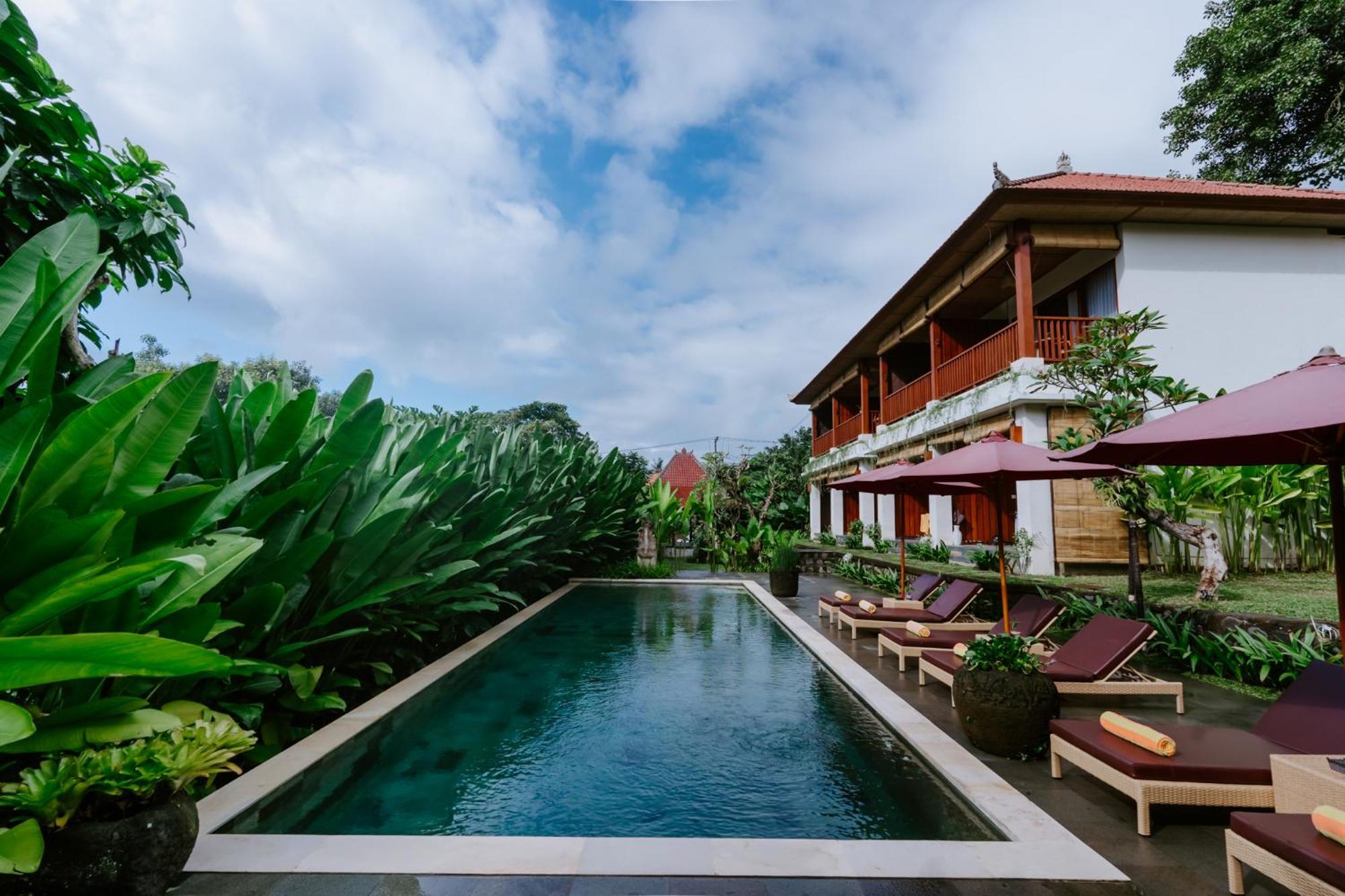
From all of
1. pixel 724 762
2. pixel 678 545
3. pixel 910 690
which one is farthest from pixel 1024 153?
pixel 724 762

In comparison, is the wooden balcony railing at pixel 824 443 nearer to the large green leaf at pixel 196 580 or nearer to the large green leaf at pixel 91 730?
the large green leaf at pixel 196 580

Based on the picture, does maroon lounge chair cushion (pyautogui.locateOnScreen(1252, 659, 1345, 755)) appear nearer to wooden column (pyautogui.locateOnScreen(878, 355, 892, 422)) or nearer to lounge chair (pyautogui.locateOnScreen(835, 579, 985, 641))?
lounge chair (pyautogui.locateOnScreen(835, 579, 985, 641))

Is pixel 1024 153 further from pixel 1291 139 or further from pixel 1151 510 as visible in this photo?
pixel 1151 510

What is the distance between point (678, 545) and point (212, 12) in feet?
61.1

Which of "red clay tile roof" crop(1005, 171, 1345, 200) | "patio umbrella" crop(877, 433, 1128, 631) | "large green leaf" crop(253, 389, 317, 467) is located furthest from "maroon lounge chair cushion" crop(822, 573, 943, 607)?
"large green leaf" crop(253, 389, 317, 467)

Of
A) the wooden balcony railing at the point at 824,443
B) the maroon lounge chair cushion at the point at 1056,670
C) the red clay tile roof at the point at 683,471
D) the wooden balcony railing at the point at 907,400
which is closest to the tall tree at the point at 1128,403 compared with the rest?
the maroon lounge chair cushion at the point at 1056,670

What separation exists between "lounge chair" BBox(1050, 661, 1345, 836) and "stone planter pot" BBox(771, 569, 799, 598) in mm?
8631

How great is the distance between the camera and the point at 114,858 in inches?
81.9

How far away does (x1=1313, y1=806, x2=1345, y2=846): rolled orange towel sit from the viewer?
7.20 ft

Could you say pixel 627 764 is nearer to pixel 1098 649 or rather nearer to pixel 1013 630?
pixel 1098 649

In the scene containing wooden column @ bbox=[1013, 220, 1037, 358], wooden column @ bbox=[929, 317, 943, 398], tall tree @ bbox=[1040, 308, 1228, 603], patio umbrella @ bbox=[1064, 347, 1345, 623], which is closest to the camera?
patio umbrella @ bbox=[1064, 347, 1345, 623]

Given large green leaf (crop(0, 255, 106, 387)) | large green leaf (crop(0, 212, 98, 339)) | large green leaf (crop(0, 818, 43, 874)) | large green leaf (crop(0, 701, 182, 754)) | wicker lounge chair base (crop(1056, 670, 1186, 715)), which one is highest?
large green leaf (crop(0, 212, 98, 339))

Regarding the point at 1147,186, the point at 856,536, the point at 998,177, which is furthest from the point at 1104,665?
the point at 856,536

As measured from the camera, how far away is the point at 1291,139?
65.0ft
